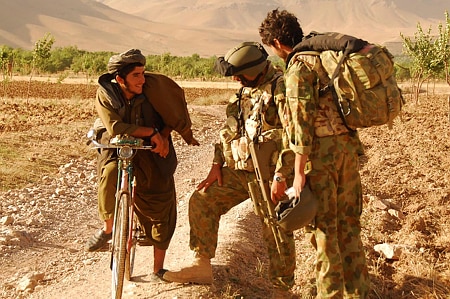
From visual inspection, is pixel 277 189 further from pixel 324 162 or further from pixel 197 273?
pixel 197 273

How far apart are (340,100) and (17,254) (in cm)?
389

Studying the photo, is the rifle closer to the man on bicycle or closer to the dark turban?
the man on bicycle

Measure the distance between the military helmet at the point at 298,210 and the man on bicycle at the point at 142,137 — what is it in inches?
43.6

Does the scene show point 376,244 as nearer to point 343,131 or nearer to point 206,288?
point 206,288

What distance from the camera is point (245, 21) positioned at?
199m

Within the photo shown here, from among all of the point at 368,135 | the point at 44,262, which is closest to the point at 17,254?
the point at 44,262

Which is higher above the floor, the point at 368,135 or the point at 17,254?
the point at 368,135

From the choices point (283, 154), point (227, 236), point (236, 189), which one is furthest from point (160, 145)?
point (227, 236)

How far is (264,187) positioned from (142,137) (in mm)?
912

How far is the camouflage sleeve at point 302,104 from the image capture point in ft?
11.7

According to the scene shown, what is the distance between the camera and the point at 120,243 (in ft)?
13.7

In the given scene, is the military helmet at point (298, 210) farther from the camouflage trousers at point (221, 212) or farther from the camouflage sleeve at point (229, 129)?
the camouflage sleeve at point (229, 129)

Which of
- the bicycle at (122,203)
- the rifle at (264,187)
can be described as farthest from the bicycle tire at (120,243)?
the rifle at (264,187)

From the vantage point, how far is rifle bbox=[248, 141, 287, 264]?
161 inches
